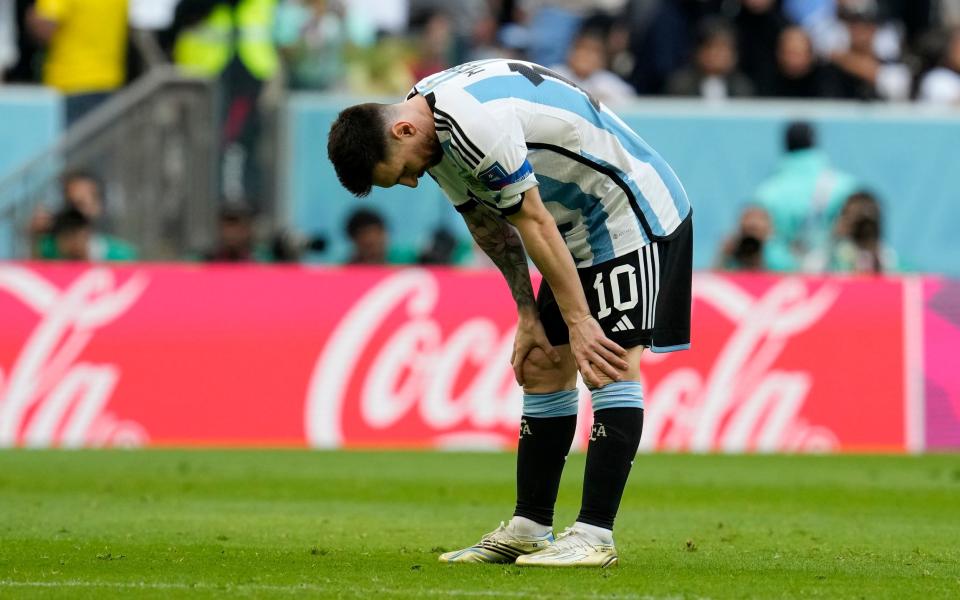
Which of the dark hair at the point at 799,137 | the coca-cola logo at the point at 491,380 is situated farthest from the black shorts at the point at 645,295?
the dark hair at the point at 799,137

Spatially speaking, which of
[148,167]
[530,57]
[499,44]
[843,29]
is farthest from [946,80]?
[148,167]

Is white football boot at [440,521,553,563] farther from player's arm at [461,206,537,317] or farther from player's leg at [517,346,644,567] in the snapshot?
player's arm at [461,206,537,317]

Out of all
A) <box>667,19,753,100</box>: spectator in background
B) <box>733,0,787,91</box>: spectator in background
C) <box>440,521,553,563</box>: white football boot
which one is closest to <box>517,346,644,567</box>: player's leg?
<box>440,521,553,563</box>: white football boot

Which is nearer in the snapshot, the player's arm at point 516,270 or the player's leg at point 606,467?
the player's leg at point 606,467

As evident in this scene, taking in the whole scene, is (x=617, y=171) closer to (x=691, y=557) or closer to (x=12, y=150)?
(x=691, y=557)

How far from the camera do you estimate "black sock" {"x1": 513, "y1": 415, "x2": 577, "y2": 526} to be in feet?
21.9

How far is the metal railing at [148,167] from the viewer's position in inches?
631

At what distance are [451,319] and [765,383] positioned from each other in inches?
106

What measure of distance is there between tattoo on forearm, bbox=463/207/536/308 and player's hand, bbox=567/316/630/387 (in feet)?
1.56

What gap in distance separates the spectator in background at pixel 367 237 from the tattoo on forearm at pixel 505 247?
Result: 8.46 metres

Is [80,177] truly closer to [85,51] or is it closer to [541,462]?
[85,51]

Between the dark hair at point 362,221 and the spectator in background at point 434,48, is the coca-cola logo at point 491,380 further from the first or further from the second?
the spectator in background at point 434,48

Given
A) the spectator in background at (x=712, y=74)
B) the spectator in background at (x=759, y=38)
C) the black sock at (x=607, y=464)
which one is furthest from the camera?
the spectator in background at (x=759, y=38)

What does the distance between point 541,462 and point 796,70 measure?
11560mm
